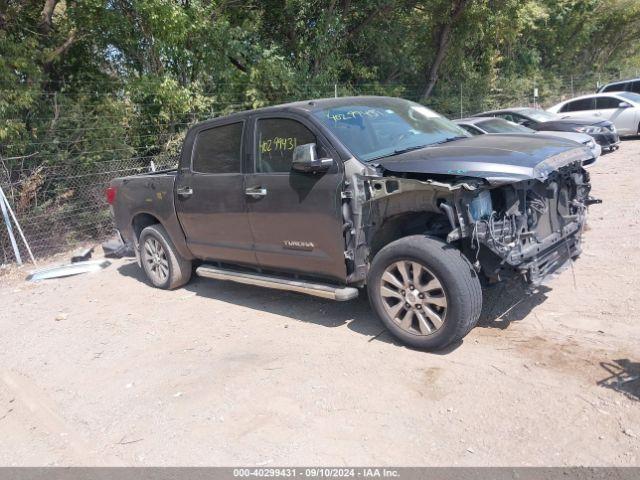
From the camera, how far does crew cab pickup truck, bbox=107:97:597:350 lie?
4.05 metres

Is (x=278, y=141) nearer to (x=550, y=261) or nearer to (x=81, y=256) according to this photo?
(x=550, y=261)

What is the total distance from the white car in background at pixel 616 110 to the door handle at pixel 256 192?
12529 millimetres

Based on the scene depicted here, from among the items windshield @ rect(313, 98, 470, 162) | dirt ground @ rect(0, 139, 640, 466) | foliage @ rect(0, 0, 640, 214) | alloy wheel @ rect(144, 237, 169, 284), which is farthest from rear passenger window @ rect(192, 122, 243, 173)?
foliage @ rect(0, 0, 640, 214)

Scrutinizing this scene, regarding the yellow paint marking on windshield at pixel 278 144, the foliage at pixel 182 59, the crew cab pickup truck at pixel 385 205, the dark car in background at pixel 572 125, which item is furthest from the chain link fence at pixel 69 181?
the dark car in background at pixel 572 125

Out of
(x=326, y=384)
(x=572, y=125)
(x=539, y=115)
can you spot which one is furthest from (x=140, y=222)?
(x=539, y=115)

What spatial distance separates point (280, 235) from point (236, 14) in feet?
32.1

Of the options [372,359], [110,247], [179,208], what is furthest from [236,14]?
[372,359]

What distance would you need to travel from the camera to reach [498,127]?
11422 mm

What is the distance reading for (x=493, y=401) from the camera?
3.58 metres

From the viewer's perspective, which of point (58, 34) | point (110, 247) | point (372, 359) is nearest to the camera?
point (372, 359)

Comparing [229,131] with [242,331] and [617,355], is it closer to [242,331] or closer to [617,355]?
[242,331]

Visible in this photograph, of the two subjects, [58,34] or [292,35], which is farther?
[292,35]

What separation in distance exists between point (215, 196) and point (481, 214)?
272cm

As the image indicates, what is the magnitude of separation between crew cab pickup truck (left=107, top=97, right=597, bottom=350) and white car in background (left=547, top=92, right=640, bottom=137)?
1194 cm
